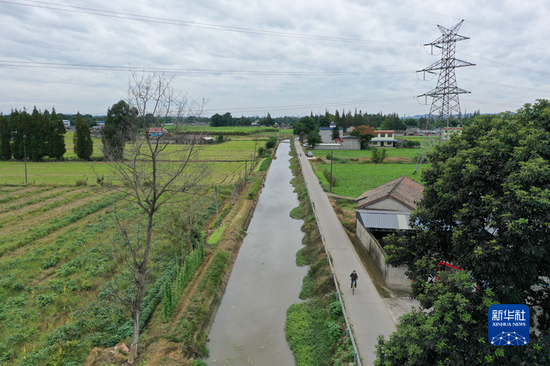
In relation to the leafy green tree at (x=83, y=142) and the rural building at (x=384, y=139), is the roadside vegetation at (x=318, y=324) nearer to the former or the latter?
the leafy green tree at (x=83, y=142)

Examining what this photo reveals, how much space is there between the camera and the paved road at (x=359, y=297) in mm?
10670

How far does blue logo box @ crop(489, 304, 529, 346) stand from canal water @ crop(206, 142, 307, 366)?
7.23 metres

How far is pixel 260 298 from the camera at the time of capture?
1513 centimetres

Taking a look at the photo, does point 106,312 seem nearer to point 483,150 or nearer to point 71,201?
point 483,150

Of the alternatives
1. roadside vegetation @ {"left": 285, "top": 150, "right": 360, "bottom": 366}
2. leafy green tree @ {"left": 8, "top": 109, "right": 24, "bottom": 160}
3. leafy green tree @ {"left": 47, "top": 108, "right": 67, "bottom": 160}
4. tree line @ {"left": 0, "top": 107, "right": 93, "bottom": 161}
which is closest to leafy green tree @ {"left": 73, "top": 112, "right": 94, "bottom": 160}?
tree line @ {"left": 0, "top": 107, "right": 93, "bottom": 161}

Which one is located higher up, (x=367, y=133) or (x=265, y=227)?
(x=367, y=133)

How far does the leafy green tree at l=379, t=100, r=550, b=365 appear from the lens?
18.7ft

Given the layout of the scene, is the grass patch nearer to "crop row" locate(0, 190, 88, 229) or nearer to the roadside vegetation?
the roadside vegetation

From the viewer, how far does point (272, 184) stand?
43531 millimetres

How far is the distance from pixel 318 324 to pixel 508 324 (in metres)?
7.87

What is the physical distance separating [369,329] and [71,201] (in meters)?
30.3

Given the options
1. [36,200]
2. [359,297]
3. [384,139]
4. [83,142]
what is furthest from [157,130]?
[384,139]

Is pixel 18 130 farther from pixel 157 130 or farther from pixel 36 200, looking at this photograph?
pixel 157 130

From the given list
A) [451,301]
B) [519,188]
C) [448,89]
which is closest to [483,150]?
[519,188]
